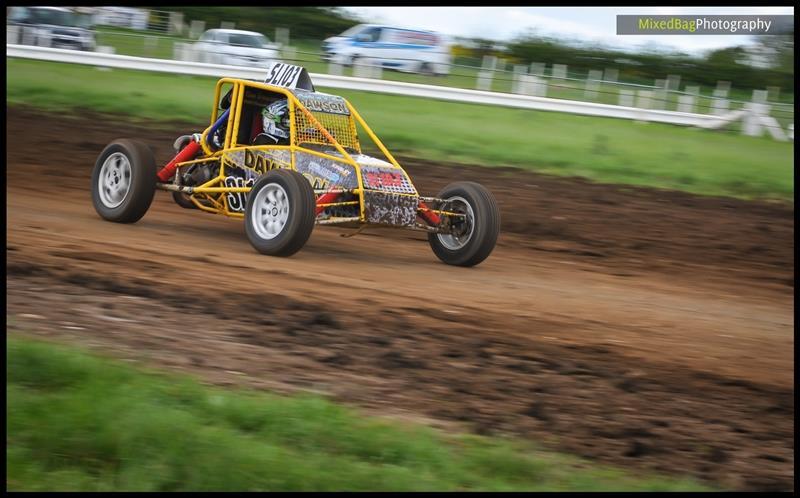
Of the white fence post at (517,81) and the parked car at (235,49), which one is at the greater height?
the parked car at (235,49)

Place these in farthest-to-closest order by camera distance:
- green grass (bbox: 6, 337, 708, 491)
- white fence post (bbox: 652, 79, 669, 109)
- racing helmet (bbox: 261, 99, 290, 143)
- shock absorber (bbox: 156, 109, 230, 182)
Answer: white fence post (bbox: 652, 79, 669, 109), shock absorber (bbox: 156, 109, 230, 182), racing helmet (bbox: 261, 99, 290, 143), green grass (bbox: 6, 337, 708, 491)

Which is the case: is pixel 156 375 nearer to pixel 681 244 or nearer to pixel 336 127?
pixel 336 127

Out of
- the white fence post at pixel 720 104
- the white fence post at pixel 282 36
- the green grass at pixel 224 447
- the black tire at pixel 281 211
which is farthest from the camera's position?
the white fence post at pixel 282 36

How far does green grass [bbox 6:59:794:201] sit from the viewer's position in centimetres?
1753

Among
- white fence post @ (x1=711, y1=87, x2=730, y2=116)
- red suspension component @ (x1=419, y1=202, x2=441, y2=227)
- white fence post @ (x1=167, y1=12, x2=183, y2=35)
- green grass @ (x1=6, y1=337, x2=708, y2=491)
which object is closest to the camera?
green grass @ (x1=6, y1=337, x2=708, y2=491)

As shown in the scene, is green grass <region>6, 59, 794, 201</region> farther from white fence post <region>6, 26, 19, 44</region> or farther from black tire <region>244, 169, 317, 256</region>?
black tire <region>244, 169, 317, 256</region>

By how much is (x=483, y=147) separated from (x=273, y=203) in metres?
9.97

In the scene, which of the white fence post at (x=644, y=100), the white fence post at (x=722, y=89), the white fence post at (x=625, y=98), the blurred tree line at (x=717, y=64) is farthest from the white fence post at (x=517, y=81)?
the white fence post at (x=722, y=89)

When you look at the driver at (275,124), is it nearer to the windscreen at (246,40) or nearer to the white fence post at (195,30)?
the windscreen at (246,40)

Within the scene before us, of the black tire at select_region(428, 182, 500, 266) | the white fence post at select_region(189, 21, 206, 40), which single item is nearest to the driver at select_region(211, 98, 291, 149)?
the black tire at select_region(428, 182, 500, 266)

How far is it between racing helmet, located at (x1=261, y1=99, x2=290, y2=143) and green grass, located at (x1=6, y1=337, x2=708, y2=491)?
475cm

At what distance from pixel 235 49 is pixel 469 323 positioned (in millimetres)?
20157

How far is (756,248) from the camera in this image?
1240cm

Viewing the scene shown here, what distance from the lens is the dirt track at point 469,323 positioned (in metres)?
5.51
